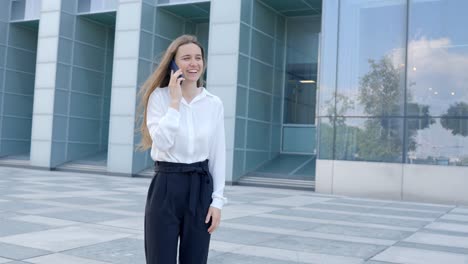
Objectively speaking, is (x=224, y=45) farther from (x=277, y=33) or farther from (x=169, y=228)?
(x=169, y=228)

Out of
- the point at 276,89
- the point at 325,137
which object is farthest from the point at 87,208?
the point at 276,89

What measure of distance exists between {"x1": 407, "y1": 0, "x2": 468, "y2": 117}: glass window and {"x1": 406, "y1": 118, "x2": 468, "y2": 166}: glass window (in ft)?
0.97

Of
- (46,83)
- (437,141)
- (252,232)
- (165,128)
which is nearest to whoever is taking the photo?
(165,128)

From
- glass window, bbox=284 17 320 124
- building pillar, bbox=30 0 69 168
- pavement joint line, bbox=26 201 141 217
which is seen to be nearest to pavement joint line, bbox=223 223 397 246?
pavement joint line, bbox=26 201 141 217

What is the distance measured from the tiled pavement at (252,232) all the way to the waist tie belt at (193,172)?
298 centimetres

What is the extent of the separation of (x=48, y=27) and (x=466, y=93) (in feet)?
59.1

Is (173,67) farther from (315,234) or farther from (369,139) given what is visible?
(369,139)

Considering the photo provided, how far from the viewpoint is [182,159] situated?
2717mm

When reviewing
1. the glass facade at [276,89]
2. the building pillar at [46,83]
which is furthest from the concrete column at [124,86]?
the glass facade at [276,89]

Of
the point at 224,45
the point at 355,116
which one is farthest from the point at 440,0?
the point at 224,45

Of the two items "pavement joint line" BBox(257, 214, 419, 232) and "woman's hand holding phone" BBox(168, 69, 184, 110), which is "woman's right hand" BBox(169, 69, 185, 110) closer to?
"woman's hand holding phone" BBox(168, 69, 184, 110)

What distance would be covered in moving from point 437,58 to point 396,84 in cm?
150

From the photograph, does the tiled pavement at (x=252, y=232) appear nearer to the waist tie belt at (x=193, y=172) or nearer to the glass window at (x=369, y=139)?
the waist tie belt at (x=193, y=172)

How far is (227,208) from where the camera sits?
35.3 feet
